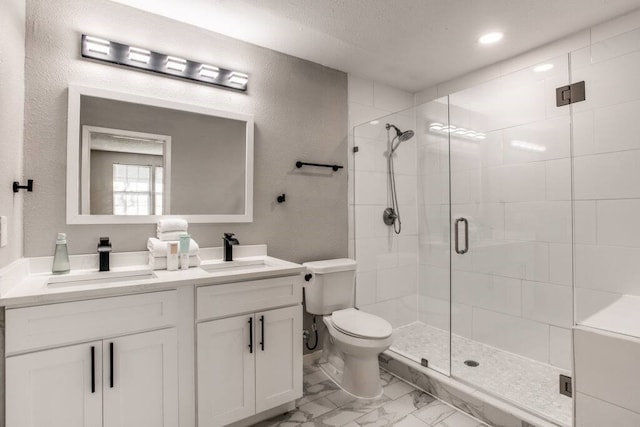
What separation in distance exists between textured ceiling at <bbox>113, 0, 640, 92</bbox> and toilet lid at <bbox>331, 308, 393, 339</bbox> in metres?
1.94

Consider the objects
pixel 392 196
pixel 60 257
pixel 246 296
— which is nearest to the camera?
pixel 60 257

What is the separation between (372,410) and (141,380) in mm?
1313

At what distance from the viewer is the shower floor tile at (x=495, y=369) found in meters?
1.83

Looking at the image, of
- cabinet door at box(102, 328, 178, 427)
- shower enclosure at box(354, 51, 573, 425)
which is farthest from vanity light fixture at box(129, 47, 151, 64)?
shower enclosure at box(354, 51, 573, 425)

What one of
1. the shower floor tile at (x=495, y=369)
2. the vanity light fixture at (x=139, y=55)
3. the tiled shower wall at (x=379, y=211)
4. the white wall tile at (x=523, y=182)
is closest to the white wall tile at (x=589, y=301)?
the shower floor tile at (x=495, y=369)

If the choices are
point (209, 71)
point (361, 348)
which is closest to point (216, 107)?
point (209, 71)

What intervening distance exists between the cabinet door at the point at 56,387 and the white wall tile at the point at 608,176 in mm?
2858

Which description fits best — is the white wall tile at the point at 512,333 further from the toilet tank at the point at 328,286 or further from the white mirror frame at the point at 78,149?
the white mirror frame at the point at 78,149

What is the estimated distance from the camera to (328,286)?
92.8 inches

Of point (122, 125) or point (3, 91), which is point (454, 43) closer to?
point (122, 125)

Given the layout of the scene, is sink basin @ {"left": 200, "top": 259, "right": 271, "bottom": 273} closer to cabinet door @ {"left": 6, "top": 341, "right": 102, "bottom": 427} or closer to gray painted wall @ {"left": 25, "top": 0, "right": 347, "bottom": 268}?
gray painted wall @ {"left": 25, "top": 0, "right": 347, "bottom": 268}

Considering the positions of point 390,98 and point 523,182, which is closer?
point 523,182

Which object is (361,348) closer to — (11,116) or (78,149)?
(78,149)

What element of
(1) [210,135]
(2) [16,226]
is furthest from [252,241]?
(2) [16,226]
